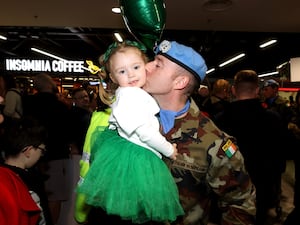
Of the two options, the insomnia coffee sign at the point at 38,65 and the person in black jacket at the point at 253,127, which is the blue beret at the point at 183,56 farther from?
the insomnia coffee sign at the point at 38,65

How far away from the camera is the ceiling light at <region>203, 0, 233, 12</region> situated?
5.04m

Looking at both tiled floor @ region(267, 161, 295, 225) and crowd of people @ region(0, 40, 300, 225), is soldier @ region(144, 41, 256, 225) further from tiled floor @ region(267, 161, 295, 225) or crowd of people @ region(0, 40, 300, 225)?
tiled floor @ region(267, 161, 295, 225)

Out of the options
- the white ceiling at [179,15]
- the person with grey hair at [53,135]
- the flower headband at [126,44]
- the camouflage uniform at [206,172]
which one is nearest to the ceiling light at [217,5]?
the white ceiling at [179,15]

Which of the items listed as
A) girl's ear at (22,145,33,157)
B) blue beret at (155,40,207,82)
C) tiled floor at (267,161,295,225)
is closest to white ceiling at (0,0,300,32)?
tiled floor at (267,161,295,225)

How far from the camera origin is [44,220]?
242cm

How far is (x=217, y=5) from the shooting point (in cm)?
521

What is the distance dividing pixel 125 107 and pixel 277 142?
218 cm

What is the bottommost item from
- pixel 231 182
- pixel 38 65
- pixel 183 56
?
pixel 231 182

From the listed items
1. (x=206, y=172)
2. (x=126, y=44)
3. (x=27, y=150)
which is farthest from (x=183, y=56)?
(x=27, y=150)

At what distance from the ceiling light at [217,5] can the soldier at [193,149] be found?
3.70 meters

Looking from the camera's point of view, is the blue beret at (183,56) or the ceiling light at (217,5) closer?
the blue beret at (183,56)

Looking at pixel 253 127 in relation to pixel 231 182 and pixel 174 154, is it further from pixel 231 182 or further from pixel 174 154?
pixel 174 154

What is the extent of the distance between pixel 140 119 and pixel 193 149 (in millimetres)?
317

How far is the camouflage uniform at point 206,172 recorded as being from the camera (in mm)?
1610
